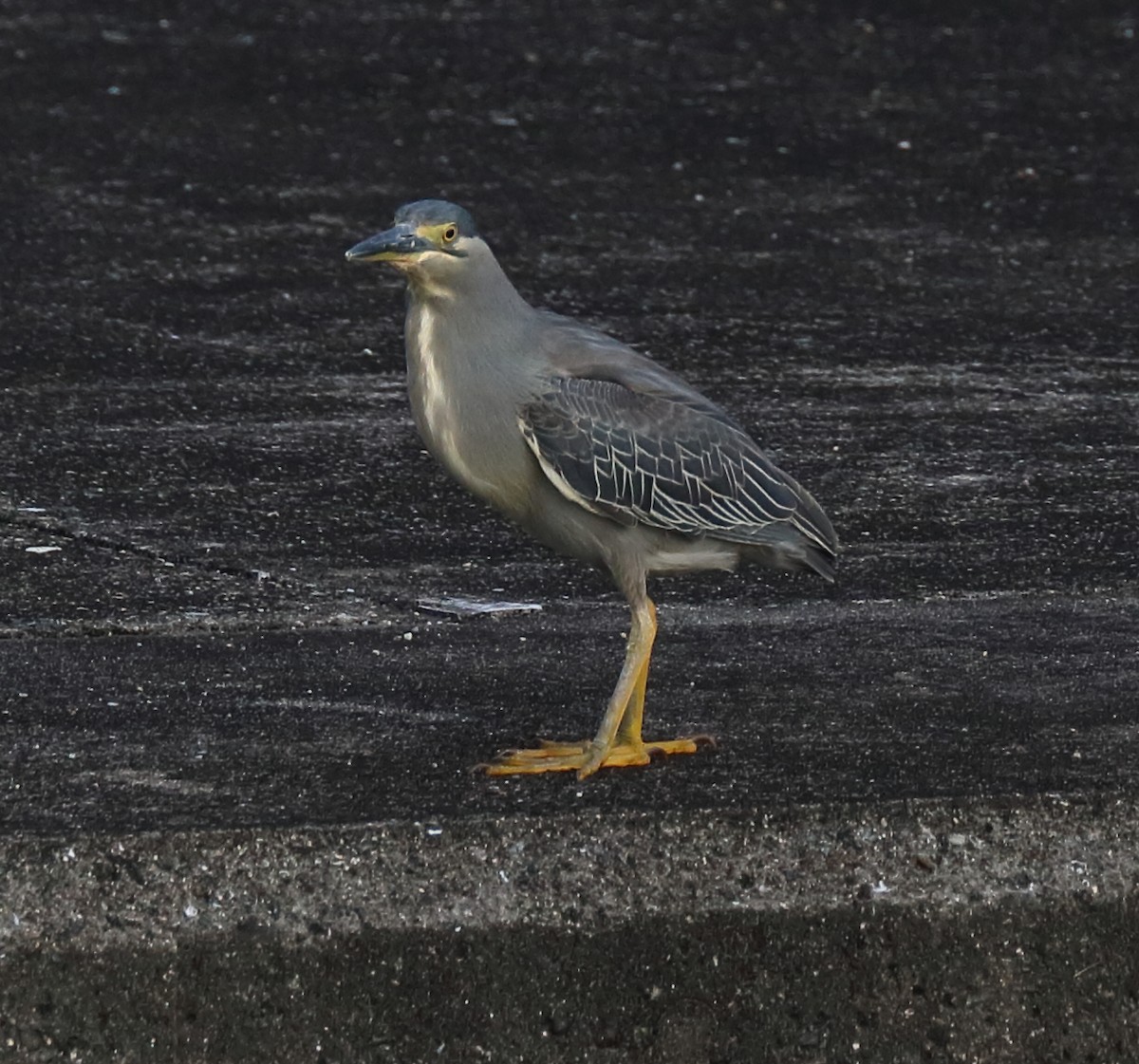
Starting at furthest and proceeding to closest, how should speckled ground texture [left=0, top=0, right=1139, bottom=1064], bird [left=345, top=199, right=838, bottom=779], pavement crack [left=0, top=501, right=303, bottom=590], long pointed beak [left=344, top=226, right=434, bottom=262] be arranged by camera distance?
pavement crack [left=0, top=501, right=303, bottom=590], bird [left=345, top=199, right=838, bottom=779], long pointed beak [left=344, top=226, right=434, bottom=262], speckled ground texture [left=0, top=0, right=1139, bottom=1064]

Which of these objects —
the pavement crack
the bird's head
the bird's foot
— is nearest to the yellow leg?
the bird's foot

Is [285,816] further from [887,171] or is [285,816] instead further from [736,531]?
[887,171]

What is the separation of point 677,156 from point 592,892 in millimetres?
6402

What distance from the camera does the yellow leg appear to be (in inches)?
175

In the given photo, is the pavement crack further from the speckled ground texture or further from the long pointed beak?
the long pointed beak

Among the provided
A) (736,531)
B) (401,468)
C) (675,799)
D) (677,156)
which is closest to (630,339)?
(401,468)

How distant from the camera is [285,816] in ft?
13.5

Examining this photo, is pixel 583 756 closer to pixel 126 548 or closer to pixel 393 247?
pixel 393 247

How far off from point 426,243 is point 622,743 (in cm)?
112

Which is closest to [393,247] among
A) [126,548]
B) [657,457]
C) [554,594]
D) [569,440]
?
[569,440]

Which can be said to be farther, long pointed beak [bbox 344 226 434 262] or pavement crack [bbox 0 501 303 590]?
pavement crack [bbox 0 501 303 590]

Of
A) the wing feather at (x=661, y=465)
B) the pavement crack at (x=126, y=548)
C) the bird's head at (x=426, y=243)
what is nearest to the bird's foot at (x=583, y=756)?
the wing feather at (x=661, y=465)

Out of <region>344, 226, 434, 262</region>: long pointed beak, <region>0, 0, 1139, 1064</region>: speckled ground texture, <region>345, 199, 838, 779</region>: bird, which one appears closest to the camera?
<region>0, 0, 1139, 1064</region>: speckled ground texture

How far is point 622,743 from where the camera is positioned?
462cm
